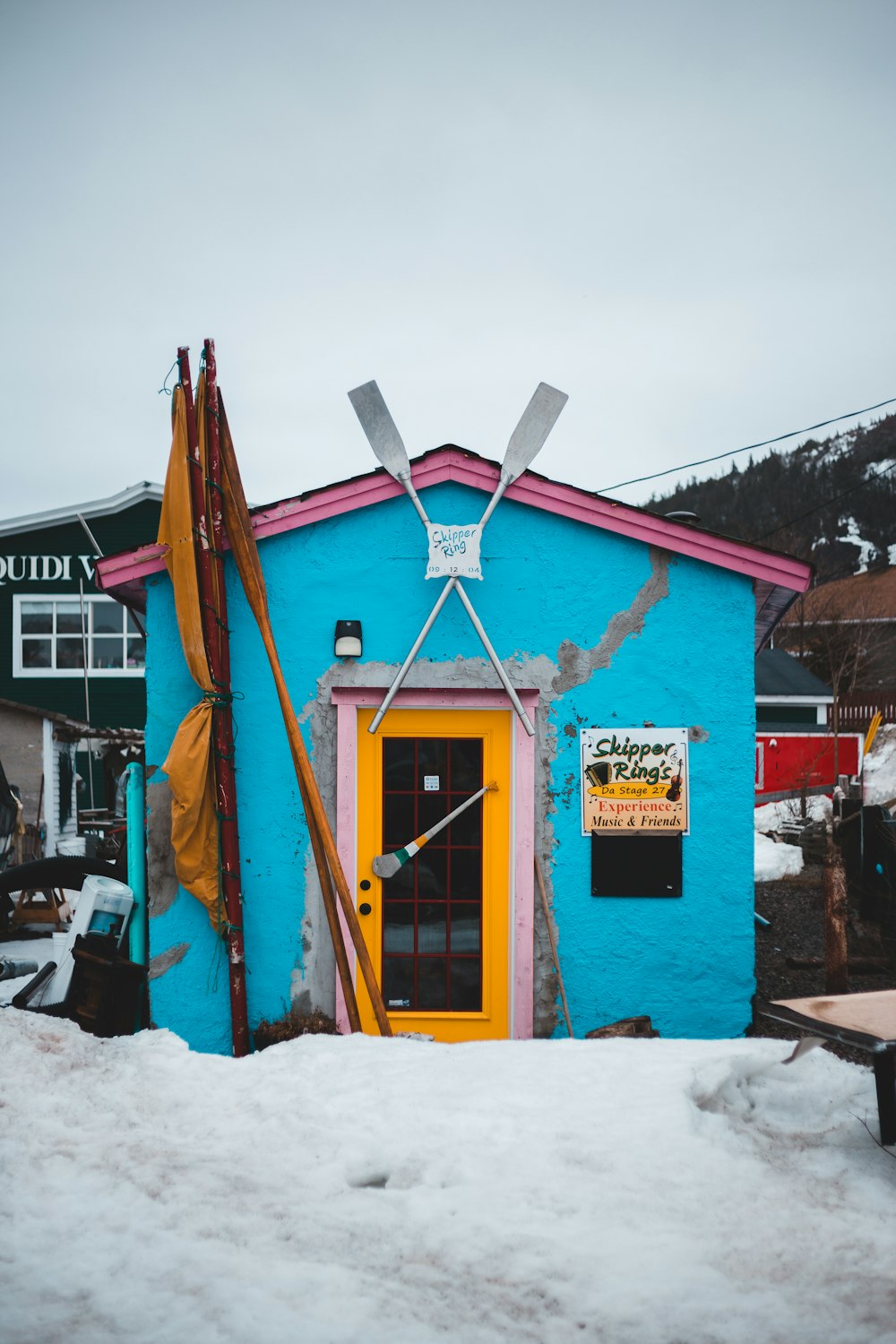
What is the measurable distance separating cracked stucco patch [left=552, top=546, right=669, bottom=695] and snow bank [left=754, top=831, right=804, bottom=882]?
338 inches

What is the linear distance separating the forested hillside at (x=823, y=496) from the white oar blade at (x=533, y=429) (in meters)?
63.8

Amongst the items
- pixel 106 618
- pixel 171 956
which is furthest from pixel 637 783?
pixel 106 618

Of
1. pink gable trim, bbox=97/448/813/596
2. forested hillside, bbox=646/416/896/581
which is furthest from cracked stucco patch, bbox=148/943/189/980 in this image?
forested hillside, bbox=646/416/896/581

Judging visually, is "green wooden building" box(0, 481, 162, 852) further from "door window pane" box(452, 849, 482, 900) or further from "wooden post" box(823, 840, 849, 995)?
"wooden post" box(823, 840, 849, 995)

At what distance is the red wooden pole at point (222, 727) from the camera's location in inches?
208

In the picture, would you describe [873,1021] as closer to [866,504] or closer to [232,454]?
[232,454]

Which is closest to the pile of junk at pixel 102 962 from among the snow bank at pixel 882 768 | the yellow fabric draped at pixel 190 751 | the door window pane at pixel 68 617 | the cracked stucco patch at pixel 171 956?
the cracked stucco patch at pixel 171 956

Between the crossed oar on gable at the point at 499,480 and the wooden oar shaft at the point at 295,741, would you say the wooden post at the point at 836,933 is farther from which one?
the wooden oar shaft at the point at 295,741

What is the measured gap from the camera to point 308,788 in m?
5.21

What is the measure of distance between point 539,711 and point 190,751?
1.98 metres

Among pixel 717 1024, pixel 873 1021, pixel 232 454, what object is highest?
pixel 232 454

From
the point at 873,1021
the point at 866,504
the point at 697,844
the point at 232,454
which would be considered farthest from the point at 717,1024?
the point at 866,504

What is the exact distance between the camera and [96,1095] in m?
3.80

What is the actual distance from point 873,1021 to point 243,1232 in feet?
7.52
